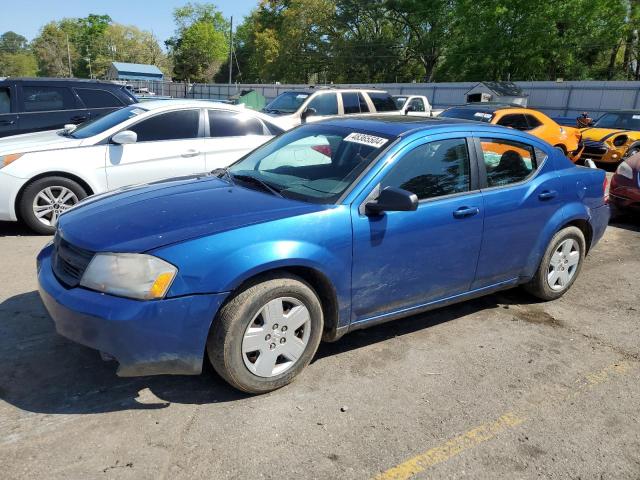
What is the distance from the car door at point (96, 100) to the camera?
30.5ft

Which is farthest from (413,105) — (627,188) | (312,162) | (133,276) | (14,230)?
(133,276)

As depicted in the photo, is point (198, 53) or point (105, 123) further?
point (198, 53)

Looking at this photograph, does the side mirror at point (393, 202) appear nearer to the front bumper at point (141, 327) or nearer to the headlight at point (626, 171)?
the front bumper at point (141, 327)

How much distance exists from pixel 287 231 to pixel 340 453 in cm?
121

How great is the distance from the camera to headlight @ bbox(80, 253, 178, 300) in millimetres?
2721

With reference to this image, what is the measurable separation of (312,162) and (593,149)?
456 inches

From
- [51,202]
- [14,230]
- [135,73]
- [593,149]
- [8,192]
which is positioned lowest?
[14,230]

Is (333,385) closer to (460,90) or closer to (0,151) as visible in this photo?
(0,151)

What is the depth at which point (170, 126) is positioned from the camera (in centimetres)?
663

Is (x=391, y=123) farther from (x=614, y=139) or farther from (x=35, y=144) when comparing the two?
(x=614, y=139)

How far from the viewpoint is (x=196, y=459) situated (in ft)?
Answer: 8.44

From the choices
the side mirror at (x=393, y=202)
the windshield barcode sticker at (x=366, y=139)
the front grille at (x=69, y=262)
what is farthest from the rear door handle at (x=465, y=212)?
the front grille at (x=69, y=262)

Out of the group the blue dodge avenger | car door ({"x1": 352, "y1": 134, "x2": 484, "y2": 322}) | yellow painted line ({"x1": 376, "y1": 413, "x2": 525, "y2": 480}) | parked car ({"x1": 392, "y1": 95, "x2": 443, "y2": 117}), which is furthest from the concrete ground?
parked car ({"x1": 392, "y1": 95, "x2": 443, "y2": 117})

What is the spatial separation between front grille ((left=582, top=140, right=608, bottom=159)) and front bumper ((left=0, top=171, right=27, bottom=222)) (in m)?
12.4
